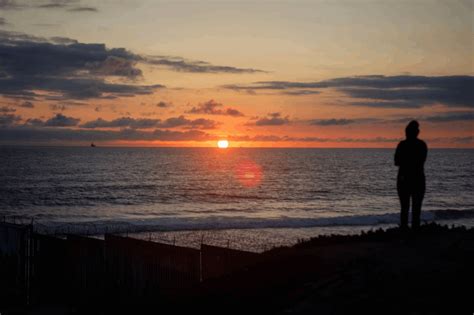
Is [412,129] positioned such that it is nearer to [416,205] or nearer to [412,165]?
[412,165]

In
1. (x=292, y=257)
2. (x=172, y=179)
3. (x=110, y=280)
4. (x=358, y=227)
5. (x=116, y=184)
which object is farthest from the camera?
(x=172, y=179)

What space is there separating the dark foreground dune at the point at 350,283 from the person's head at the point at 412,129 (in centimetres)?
220

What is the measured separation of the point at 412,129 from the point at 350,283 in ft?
15.8

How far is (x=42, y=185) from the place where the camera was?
2741 inches

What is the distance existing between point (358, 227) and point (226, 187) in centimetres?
3671

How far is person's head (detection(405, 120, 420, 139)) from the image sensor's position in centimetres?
1194

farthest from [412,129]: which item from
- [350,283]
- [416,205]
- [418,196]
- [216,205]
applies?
[216,205]

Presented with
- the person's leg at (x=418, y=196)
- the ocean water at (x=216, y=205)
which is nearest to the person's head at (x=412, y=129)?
the person's leg at (x=418, y=196)

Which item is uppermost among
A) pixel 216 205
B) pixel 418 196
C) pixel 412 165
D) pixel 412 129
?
pixel 412 129

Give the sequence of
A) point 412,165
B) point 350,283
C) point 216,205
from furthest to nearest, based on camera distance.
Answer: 1. point 216,205
2. point 412,165
3. point 350,283

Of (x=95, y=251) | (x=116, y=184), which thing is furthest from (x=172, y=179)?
(x=95, y=251)

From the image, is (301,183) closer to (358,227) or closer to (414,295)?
(358,227)

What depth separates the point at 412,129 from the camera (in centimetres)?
1194

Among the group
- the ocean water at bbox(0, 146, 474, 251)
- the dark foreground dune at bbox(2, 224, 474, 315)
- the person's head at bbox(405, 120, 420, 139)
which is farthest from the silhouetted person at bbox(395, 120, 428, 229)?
the ocean water at bbox(0, 146, 474, 251)
